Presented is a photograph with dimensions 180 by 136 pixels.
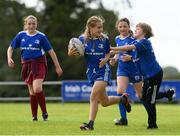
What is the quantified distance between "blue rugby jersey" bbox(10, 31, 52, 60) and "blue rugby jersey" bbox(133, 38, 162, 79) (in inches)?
111

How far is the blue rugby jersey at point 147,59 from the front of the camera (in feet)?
45.8

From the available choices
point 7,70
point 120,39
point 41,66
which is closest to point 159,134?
point 120,39

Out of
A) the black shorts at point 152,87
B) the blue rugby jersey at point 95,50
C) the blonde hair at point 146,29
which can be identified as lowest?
the black shorts at point 152,87

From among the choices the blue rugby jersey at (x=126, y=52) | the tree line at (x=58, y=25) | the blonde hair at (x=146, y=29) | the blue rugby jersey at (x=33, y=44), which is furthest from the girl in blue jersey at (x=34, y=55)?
the tree line at (x=58, y=25)

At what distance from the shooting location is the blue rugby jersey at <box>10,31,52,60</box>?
16.2 metres

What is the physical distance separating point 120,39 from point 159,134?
3.46 metres

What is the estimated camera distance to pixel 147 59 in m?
14.0

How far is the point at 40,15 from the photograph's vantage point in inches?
2295

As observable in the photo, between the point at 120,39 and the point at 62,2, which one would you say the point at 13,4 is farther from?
the point at 120,39

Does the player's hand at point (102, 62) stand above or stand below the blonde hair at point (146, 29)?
below

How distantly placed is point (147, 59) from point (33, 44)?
3.06 metres

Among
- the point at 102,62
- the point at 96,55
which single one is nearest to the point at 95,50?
the point at 96,55

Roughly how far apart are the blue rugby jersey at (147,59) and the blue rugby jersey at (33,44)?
281 cm

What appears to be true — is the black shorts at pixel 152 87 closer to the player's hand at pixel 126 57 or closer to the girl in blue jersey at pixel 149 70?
the girl in blue jersey at pixel 149 70
